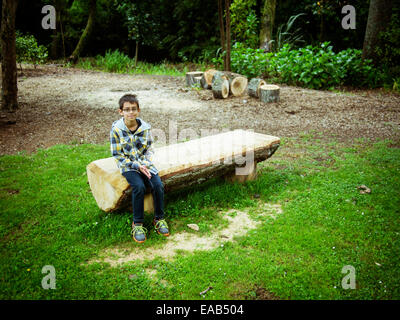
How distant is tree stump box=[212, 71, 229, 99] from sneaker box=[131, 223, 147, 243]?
18.3ft

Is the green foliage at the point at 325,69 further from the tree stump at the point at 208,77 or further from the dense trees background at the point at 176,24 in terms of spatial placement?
the dense trees background at the point at 176,24

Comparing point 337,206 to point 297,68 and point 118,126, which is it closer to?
point 118,126

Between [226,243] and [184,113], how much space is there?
4485mm

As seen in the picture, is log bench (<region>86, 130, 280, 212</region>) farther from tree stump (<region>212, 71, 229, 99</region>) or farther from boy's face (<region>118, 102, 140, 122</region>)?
tree stump (<region>212, 71, 229, 99</region>)

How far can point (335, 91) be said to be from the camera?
8781 millimetres

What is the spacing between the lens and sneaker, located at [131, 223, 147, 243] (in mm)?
3033

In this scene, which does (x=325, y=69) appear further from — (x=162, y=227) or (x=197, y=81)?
(x=162, y=227)

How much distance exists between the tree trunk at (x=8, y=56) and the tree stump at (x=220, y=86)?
434 centimetres

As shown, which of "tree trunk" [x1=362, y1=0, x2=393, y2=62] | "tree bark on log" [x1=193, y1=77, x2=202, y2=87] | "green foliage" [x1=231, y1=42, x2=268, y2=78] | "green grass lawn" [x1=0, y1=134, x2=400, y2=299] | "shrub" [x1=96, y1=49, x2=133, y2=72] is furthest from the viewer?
"shrub" [x1=96, y1=49, x2=133, y2=72]

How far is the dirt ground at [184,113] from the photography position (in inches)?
228

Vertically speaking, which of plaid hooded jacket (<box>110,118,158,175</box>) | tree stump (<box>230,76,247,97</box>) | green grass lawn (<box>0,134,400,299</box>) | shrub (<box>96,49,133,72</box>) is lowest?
green grass lawn (<box>0,134,400,299</box>)

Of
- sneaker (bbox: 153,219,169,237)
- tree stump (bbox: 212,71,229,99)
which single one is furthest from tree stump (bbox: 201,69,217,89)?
sneaker (bbox: 153,219,169,237)

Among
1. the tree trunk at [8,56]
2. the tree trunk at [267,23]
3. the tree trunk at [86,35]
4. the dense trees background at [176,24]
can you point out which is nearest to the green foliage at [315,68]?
the tree trunk at [267,23]

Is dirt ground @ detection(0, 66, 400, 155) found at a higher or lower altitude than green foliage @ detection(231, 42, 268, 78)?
lower
